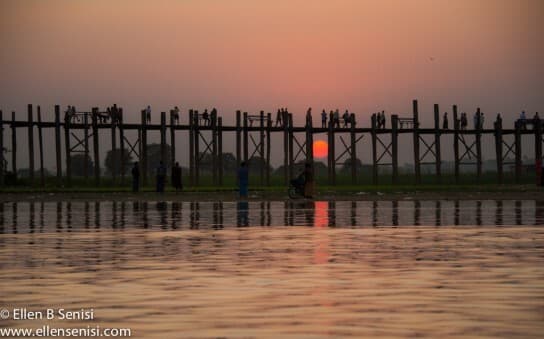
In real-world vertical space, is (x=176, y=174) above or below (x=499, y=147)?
below

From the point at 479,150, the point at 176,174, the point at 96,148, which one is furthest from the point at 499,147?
the point at 176,174

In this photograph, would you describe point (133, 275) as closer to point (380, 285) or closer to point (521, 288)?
point (380, 285)

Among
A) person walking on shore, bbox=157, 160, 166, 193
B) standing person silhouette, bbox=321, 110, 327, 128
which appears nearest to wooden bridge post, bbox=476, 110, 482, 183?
standing person silhouette, bbox=321, 110, 327, 128

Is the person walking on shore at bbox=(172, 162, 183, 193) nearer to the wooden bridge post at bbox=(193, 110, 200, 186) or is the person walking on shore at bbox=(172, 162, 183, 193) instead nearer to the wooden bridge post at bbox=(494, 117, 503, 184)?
the wooden bridge post at bbox=(193, 110, 200, 186)

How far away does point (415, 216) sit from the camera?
87.6 ft

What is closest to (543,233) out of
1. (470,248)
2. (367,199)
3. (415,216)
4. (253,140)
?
(470,248)

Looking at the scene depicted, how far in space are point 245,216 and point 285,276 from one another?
48.0ft

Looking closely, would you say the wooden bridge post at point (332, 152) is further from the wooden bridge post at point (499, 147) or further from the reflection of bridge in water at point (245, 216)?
the reflection of bridge in water at point (245, 216)

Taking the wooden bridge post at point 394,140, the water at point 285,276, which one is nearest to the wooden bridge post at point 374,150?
the wooden bridge post at point 394,140

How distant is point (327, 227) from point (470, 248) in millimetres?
6065

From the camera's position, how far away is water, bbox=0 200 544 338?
9000 mm

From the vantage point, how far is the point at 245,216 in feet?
89.0

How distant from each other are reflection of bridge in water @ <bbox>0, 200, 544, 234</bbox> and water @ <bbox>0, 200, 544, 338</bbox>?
6.1 inches

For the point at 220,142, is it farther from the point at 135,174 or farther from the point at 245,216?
the point at 245,216
